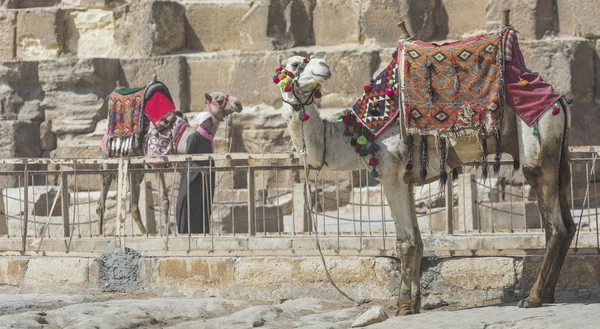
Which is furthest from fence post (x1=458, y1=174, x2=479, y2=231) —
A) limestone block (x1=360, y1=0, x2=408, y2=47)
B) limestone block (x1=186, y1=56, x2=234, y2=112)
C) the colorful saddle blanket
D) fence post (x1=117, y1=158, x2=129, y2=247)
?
limestone block (x1=186, y1=56, x2=234, y2=112)

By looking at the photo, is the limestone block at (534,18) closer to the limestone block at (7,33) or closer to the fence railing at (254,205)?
the fence railing at (254,205)

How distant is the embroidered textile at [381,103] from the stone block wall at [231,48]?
8.50 metres

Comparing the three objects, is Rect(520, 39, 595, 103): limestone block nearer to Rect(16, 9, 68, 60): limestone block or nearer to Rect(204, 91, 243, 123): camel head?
Rect(204, 91, 243, 123): camel head

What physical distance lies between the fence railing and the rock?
1990mm

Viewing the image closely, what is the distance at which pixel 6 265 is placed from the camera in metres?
11.2

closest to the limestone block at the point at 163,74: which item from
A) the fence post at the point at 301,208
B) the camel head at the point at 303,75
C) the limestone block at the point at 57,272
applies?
the fence post at the point at 301,208

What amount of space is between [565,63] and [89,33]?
775cm

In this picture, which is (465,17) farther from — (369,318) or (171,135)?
(369,318)

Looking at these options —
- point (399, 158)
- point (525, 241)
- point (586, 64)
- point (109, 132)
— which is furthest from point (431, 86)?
point (586, 64)

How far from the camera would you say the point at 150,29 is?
62.6 feet

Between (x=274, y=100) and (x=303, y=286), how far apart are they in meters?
8.83

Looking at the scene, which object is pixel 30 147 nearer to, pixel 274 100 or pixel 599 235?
pixel 274 100

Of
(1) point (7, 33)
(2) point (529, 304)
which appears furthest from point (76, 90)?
(2) point (529, 304)

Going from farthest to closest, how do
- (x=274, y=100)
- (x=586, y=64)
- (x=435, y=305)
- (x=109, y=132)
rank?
(x=274, y=100)
(x=586, y=64)
(x=109, y=132)
(x=435, y=305)
